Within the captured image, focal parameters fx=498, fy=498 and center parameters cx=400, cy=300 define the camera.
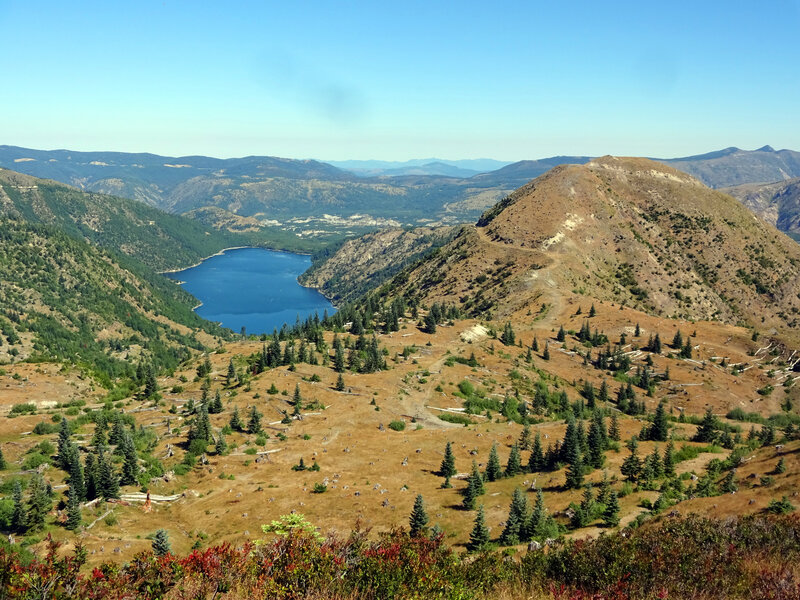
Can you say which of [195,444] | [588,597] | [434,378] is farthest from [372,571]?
[434,378]

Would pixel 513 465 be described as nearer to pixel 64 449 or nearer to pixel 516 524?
pixel 516 524

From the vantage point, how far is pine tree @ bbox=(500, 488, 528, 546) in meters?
36.4

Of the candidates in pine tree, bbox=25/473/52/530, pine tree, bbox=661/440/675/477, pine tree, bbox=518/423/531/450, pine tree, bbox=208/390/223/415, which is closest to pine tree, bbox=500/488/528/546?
pine tree, bbox=661/440/675/477

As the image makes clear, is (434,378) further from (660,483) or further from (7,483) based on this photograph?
(7,483)

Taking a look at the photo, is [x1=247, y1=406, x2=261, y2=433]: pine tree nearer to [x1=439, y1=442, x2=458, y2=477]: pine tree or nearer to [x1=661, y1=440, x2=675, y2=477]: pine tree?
[x1=439, y1=442, x2=458, y2=477]: pine tree

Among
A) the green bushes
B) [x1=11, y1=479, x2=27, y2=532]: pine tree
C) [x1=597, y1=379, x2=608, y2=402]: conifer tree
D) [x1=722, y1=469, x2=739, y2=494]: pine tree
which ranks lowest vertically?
[x1=597, y1=379, x2=608, y2=402]: conifer tree

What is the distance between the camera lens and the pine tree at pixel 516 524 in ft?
120

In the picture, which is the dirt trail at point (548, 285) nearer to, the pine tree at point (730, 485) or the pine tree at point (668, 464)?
the pine tree at point (668, 464)

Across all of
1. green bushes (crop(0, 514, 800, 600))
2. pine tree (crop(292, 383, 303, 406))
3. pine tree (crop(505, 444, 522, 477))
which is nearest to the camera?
green bushes (crop(0, 514, 800, 600))

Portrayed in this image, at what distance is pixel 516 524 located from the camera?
3697 centimetres

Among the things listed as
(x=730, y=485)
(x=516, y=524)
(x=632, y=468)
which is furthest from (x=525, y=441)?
(x=516, y=524)

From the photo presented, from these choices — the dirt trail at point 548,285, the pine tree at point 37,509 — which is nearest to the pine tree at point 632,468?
the pine tree at point 37,509

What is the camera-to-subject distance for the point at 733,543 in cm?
2002

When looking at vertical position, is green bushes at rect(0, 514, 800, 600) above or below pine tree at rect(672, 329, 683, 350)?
above
